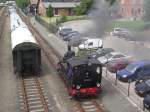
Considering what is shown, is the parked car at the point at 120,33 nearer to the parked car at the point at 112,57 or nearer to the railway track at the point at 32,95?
the parked car at the point at 112,57

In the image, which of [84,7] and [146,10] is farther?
[84,7]

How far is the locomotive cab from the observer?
74.6ft

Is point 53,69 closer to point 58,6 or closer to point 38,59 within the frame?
point 38,59

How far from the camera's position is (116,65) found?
101ft

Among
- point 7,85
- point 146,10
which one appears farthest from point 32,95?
point 146,10

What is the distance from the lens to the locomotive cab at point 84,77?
74.6 feet

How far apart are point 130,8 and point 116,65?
1706 inches

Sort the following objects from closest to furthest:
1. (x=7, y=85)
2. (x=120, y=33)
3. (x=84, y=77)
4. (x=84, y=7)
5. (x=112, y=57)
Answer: (x=84, y=77), (x=7, y=85), (x=112, y=57), (x=120, y=33), (x=84, y=7)

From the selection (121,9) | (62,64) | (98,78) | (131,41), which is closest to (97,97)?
(98,78)

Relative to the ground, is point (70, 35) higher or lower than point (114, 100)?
higher

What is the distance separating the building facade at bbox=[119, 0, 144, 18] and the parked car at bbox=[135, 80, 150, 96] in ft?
150

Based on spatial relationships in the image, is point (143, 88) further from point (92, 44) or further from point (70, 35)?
point (70, 35)

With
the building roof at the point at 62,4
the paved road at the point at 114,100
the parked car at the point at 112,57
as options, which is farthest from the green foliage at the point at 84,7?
the paved road at the point at 114,100

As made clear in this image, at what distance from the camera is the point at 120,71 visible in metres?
29.0
